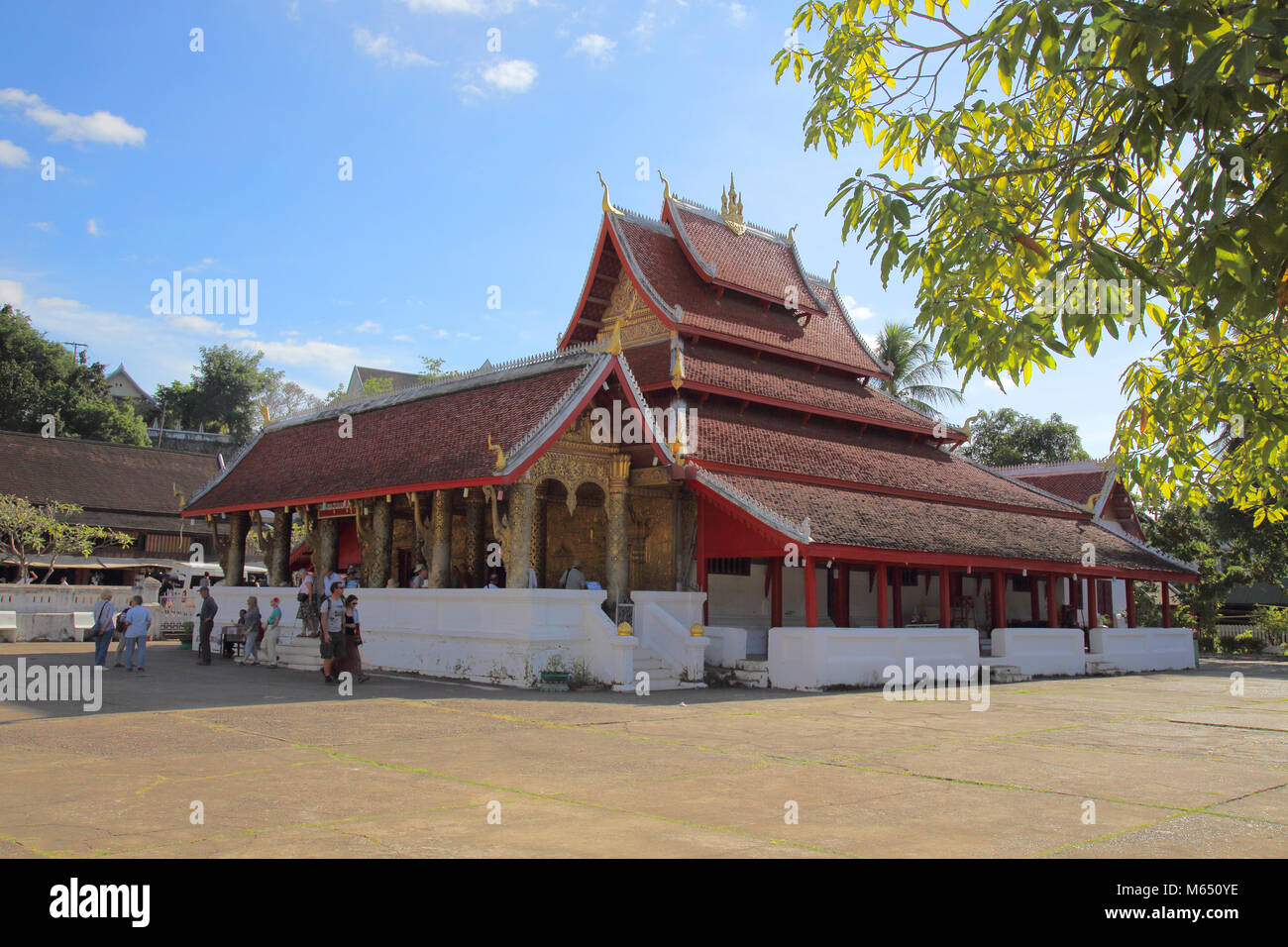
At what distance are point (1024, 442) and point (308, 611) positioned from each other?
4207 cm

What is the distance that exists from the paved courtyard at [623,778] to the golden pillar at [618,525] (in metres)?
3.91

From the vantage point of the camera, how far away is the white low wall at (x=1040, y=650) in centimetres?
1988

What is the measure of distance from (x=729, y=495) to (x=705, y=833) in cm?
1172

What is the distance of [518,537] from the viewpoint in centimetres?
1589

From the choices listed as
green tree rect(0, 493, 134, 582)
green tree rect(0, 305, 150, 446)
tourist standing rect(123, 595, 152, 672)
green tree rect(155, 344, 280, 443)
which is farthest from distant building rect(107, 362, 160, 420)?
tourist standing rect(123, 595, 152, 672)

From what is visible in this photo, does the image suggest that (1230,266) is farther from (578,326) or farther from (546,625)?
(578,326)

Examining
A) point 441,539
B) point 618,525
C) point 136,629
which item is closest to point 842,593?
point 618,525

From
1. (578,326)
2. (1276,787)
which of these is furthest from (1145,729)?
(578,326)

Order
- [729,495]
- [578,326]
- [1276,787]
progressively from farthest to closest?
[578,326] < [729,495] < [1276,787]

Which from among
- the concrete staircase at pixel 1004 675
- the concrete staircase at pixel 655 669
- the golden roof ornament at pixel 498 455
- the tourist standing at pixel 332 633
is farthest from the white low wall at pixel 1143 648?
the tourist standing at pixel 332 633

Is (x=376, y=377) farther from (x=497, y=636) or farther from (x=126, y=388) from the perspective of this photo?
(x=497, y=636)

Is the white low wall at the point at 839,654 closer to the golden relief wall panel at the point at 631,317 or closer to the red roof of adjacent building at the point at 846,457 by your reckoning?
the red roof of adjacent building at the point at 846,457

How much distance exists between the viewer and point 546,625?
1525 cm
